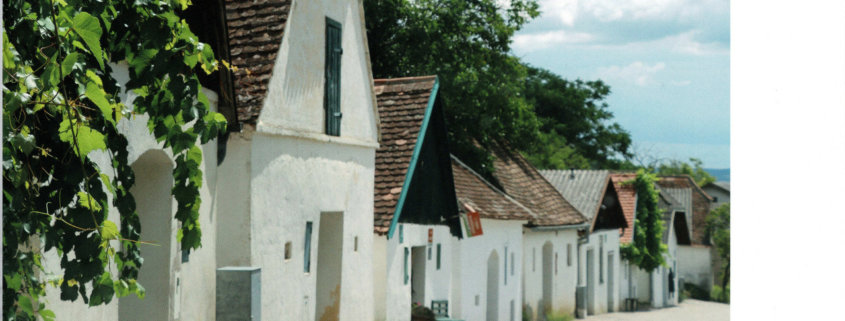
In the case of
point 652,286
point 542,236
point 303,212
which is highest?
point 303,212

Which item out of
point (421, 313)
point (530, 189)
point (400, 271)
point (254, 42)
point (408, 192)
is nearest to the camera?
point (254, 42)

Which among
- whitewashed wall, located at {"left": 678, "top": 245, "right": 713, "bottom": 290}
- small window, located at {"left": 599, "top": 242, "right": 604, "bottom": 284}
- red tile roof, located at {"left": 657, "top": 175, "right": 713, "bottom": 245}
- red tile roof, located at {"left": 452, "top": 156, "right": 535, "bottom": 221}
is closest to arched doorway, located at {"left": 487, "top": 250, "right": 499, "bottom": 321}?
red tile roof, located at {"left": 452, "top": 156, "right": 535, "bottom": 221}

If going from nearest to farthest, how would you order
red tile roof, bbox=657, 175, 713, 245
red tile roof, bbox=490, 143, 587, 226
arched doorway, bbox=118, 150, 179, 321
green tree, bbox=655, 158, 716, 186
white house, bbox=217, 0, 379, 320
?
arched doorway, bbox=118, 150, 179, 321 < white house, bbox=217, 0, 379, 320 < red tile roof, bbox=490, 143, 587, 226 < red tile roof, bbox=657, 175, 713, 245 < green tree, bbox=655, 158, 716, 186

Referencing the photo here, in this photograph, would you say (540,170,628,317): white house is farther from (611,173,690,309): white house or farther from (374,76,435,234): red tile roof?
(374,76,435,234): red tile roof

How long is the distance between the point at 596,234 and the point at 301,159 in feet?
61.4

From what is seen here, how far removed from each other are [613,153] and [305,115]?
111 feet

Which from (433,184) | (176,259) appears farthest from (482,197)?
(176,259)

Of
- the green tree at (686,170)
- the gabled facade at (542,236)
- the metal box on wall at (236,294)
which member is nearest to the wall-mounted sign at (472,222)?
the gabled facade at (542,236)

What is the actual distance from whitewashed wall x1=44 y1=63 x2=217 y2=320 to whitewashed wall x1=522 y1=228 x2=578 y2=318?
12.9 m

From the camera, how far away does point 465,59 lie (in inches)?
751

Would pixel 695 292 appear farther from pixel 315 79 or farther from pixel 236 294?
pixel 236 294

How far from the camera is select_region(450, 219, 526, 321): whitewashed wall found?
15477mm
